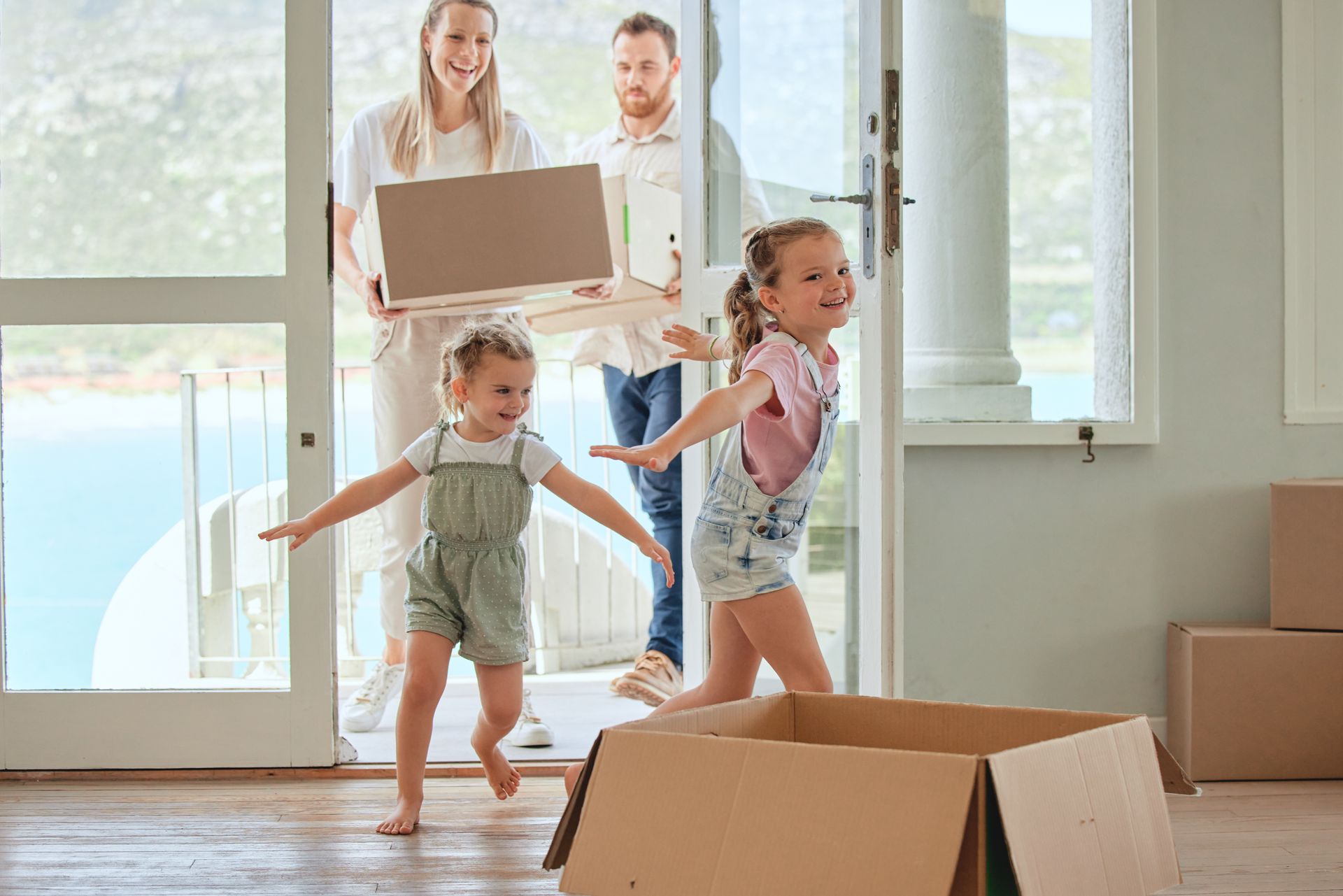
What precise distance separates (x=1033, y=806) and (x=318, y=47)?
2.18 meters

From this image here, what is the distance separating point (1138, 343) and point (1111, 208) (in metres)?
0.33

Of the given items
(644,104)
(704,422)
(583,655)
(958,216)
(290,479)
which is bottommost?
(583,655)

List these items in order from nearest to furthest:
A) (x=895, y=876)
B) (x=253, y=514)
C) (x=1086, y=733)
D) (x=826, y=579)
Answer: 1. (x=895, y=876)
2. (x=1086, y=733)
3. (x=826, y=579)
4. (x=253, y=514)

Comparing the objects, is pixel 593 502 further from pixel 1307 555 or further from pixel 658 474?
pixel 1307 555

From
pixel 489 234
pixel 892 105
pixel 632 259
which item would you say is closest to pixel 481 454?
pixel 489 234

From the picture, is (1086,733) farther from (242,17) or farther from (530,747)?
(242,17)

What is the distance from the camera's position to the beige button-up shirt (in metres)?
3.07

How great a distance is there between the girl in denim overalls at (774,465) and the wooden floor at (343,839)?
17.4 inches

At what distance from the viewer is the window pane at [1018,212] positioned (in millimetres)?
2816

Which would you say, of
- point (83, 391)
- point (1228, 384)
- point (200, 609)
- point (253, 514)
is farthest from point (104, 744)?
point (1228, 384)

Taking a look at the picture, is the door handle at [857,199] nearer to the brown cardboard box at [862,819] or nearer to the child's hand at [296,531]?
the child's hand at [296,531]

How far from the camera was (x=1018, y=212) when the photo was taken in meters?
2.96

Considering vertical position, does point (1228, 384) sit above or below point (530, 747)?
above

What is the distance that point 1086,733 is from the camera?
1.07 metres
